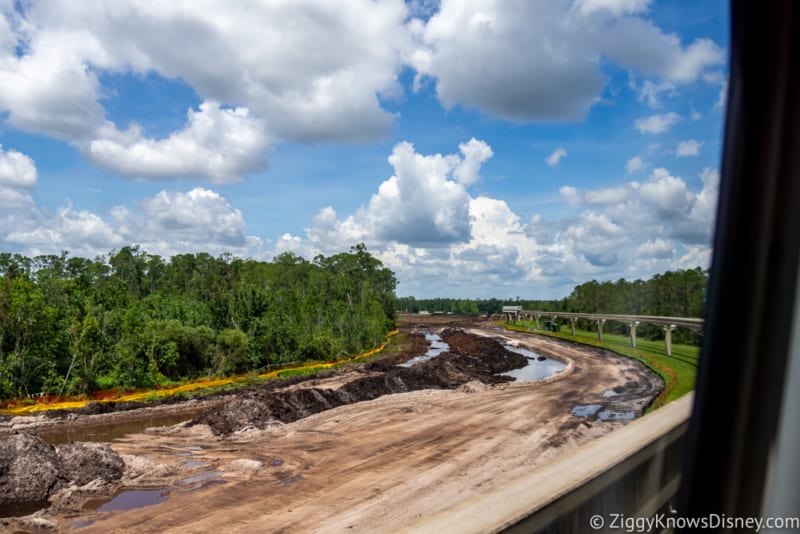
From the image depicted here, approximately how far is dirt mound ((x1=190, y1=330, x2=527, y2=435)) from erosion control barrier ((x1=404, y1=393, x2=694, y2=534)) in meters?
18.9

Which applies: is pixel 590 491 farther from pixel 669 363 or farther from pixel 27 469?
pixel 27 469

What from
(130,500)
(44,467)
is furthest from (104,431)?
(130,500)

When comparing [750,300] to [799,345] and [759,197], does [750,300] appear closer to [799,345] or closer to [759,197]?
[799,345]

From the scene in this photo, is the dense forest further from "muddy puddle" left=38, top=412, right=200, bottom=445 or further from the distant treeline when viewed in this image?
the distant treeline

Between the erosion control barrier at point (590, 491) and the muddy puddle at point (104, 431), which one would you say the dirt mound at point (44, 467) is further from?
the erosion control barrier at point (590, 491)

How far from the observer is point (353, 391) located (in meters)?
27.0

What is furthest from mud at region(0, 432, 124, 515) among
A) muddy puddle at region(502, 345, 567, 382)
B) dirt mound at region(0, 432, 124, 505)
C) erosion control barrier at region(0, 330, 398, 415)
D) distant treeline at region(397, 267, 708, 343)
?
muddy puddle at region(502, 345, 567, 382)

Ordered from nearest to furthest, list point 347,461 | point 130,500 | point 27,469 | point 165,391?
1. point 130,500
2. point 27,469
3. point 347,461
4. point 165,391

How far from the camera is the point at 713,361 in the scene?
1.80 meters

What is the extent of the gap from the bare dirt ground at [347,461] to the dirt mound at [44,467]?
1.93 ft

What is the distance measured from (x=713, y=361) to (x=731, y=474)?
334 mm

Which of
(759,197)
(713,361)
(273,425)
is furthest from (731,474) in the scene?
(273,425)

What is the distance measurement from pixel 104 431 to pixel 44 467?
838 centimetres

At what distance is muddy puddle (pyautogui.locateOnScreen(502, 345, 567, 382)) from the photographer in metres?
35.6
